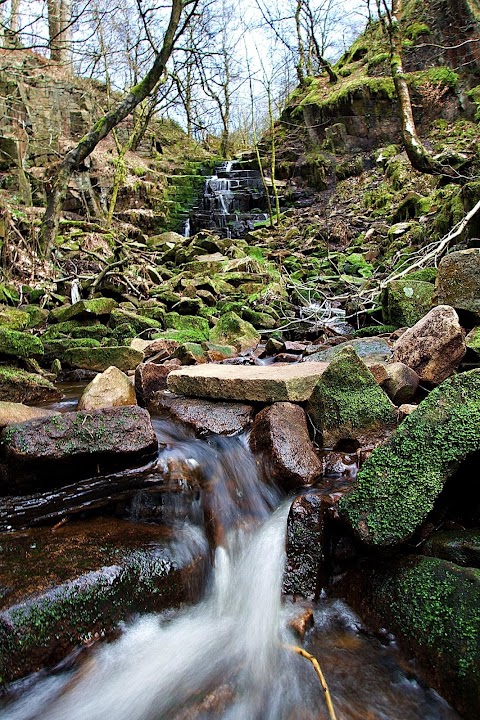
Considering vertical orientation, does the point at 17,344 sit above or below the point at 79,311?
below

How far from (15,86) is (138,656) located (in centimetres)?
1918

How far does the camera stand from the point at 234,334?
684 cm

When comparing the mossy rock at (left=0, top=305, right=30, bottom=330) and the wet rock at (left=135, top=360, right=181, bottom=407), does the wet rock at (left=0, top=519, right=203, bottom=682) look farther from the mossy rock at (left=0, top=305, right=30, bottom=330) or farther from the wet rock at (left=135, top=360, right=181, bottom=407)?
the mossy rock at (left=0, top=305, right=30, bottom=330)


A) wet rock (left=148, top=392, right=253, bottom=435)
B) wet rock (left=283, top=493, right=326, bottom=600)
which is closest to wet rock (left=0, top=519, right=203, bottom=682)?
wet rock (left=283, top=493, right=326, bottom=600)

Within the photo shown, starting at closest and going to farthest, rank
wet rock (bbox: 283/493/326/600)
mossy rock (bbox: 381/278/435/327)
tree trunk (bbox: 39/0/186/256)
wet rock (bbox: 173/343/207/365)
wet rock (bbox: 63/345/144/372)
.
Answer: wet rock (bbox: 283/493/326/600) < wet rock (bbox: 173/343/207/365) < wet rock (bbox: 63/345/144/372) < mossy rock (bbox: 381/278/435/327) < tree trunk (bbox: 39/0/186/256)

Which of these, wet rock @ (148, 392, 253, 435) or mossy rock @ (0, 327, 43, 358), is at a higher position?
mossy rock @ (0, 327, 43, 358)

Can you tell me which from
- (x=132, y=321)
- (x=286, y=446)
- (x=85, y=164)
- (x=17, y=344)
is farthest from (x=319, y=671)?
(x=85, y=164)

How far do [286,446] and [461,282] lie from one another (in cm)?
258

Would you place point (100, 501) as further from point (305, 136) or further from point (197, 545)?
point (305, 136)

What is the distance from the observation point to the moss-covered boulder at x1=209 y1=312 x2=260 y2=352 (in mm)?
6742

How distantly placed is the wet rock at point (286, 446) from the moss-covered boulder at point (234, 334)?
3.58 meters

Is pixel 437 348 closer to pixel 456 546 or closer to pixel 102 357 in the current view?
pixel 456 546

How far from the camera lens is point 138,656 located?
6.14ft

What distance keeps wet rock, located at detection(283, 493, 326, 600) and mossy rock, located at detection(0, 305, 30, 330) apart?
5.39 m
